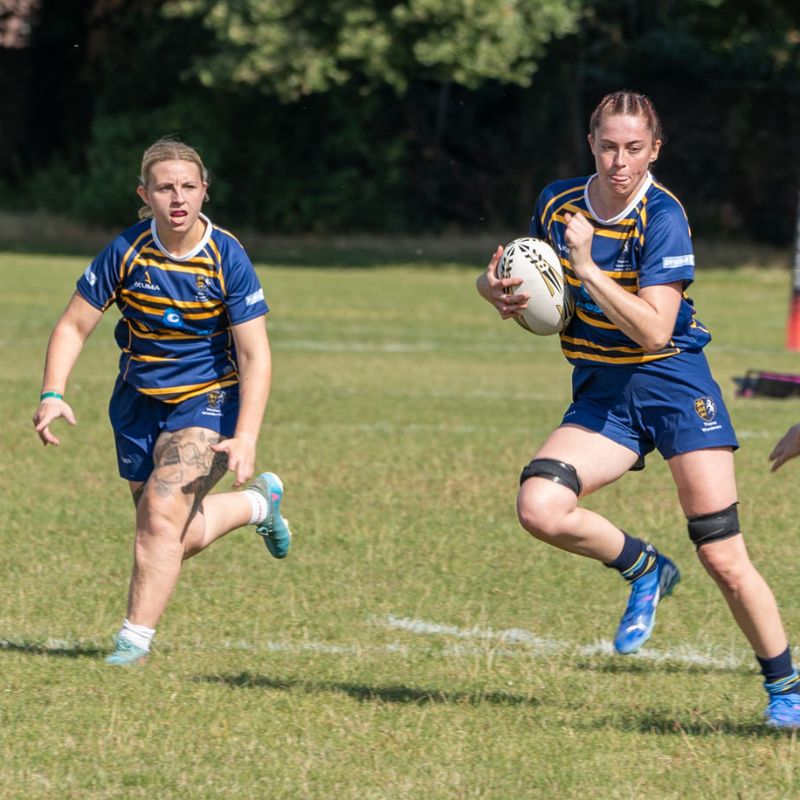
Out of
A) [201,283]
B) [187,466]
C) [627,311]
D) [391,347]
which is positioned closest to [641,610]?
[627,311]


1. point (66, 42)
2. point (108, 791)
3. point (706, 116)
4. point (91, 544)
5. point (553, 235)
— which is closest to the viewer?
point (108, 791)

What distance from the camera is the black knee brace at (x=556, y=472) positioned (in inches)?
214

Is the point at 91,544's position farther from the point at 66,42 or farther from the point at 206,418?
the point at 66,42

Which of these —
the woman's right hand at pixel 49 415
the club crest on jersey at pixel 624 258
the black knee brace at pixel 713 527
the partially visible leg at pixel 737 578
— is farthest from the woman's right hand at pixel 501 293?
the woman's right hand at pixel 49 415

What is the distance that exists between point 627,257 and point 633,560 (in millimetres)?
1246

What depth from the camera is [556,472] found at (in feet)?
17.9

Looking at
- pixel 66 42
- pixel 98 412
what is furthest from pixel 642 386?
pixel 66 42

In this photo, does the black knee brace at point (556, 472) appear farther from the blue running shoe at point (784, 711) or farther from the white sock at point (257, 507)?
the white sock at point (257, 507)

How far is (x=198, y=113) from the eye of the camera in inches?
1340

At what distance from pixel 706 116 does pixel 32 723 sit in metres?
28.9

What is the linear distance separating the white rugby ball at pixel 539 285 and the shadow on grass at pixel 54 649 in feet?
6.74

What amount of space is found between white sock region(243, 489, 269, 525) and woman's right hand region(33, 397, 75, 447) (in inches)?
37.0

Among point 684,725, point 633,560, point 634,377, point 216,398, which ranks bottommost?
point 684,725

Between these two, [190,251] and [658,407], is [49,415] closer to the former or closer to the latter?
[190,251]
